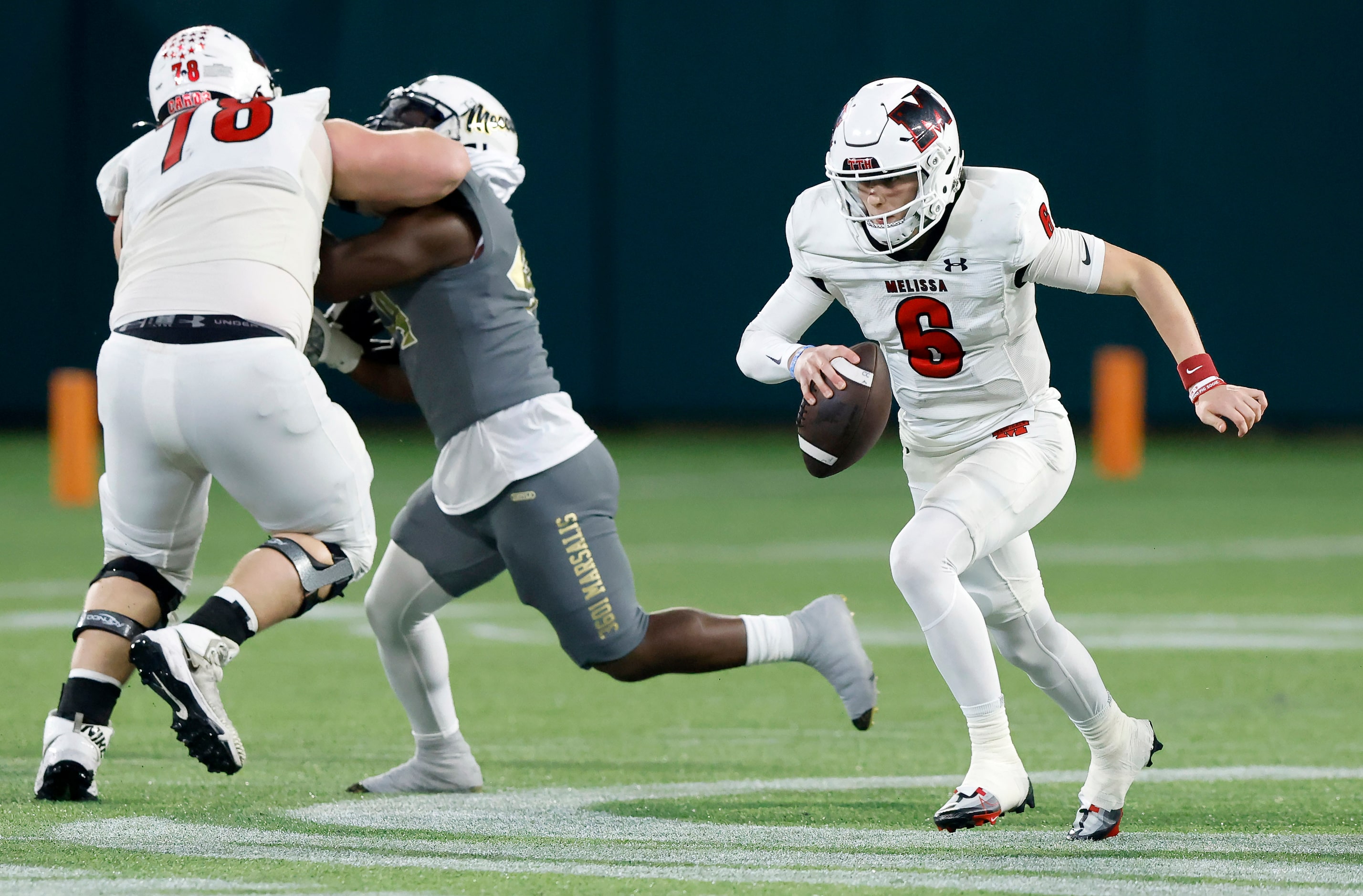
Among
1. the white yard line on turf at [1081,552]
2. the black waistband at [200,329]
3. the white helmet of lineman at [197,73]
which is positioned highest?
the white helmet of lineman at [197,73]

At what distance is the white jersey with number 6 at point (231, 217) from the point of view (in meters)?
3.94

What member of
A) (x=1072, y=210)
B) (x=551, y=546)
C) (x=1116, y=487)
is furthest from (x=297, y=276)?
(x=1072, y=210)

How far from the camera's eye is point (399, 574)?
177 inches

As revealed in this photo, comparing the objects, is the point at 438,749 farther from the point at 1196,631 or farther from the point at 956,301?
the point at 1196,631

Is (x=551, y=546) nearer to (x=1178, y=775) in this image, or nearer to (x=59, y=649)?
(x=1178, y=775)

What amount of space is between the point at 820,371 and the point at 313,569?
1158mm

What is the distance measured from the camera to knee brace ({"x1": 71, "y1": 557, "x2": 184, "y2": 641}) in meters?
4.15

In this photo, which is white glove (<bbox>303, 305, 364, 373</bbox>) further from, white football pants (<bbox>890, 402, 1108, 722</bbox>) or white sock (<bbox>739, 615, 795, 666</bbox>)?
white football pants (<bbox>890, 402, 1108, 722</bbox>)

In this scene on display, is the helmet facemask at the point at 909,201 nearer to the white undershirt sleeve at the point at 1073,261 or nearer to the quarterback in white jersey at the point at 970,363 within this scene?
the quarterback in white jersey at the point at 970,363

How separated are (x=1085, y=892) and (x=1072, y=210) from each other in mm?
14076

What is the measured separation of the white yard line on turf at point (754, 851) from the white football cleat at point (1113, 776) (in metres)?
0.06

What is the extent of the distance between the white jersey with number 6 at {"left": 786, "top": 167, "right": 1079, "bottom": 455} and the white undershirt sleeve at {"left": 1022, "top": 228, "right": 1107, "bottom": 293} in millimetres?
22

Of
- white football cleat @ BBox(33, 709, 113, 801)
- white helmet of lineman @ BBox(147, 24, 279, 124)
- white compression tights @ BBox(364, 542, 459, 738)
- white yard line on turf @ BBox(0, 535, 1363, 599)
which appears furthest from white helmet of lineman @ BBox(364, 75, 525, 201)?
white yard line on turf @ BBox(0, 535, 1363, 599)

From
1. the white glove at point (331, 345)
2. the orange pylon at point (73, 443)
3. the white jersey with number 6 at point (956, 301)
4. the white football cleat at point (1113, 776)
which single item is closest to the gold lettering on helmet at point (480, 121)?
the white glove at point (331, 345)
